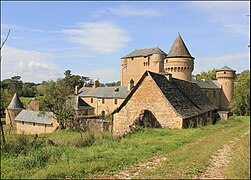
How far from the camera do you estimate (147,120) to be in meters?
18.4

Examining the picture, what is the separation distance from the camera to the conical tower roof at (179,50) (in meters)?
31.3

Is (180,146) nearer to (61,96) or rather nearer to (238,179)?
(238,179)

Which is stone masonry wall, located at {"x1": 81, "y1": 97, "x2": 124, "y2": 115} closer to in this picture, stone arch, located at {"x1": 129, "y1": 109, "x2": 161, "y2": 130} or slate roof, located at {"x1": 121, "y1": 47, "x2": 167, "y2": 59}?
slate roof, located at {"x1": 121, "y1": 47, "x2": 167, "y2": 59}

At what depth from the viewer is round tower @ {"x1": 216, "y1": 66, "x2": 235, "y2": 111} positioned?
44.5 meters

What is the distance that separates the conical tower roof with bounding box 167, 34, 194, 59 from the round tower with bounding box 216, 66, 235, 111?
16.2 m

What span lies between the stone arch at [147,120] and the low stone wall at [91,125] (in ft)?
15.2

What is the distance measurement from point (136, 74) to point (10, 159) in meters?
53.2

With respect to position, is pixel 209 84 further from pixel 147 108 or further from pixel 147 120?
pixel 147 120

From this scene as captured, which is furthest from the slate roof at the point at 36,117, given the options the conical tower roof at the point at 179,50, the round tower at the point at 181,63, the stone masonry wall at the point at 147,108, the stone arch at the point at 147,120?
the conical tower roof at the point at 179,50

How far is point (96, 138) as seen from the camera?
12789mm

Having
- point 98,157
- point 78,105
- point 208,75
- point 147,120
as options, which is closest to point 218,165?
point 98,157

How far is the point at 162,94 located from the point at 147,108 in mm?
1602

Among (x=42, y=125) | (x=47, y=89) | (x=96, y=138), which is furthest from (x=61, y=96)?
(x=96, y=138)

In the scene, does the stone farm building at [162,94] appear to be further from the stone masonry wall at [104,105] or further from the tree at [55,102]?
the tree at [55,102]
